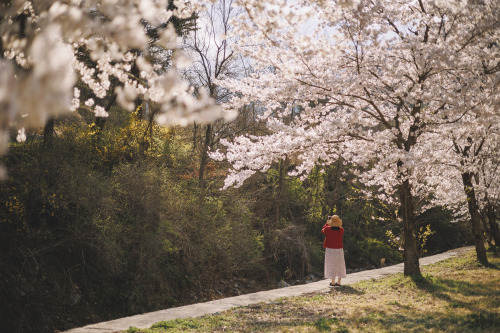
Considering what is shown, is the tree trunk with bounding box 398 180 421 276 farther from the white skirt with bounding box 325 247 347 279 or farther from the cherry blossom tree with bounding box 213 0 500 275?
the white skirt with bounding box 325 247 347 279

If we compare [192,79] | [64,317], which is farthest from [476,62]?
[192,79]

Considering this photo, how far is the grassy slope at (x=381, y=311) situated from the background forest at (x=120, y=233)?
2.60 metres

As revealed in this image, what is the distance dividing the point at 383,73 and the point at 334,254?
3.98m

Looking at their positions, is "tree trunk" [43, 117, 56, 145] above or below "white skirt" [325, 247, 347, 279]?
above

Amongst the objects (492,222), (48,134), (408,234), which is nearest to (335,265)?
(408,234)

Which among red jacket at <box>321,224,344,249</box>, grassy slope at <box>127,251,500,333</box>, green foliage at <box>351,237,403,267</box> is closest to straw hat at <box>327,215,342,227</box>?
red jacket at <box>321,224,344,249</box>

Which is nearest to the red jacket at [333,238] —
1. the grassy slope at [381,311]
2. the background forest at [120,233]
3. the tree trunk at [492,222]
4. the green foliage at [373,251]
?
the grassy slope at [381,311]

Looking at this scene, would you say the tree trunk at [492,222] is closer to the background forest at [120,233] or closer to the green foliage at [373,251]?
the green foliage at [373,251]

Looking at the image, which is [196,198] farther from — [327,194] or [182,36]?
[327,194]

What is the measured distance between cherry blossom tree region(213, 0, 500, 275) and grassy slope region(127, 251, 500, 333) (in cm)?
116

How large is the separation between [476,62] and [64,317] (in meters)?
7.81

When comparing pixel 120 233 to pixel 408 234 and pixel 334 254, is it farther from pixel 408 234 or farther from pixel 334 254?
pixel 408 234

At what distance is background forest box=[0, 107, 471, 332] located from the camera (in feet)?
21.9

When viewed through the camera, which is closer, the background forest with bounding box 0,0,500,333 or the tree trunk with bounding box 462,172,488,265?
the background forest with bounding box 0,0,500,333
